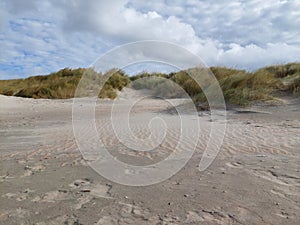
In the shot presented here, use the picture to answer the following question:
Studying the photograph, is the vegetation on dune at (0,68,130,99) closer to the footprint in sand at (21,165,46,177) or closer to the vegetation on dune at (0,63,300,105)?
the vegetation on dune at (0,63,300,105)

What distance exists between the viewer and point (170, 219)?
2295 mm

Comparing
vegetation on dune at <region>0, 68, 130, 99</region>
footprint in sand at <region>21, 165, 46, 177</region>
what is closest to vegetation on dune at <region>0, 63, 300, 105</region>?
vegetation on dune at <region>0, 68, 130, 99</region>

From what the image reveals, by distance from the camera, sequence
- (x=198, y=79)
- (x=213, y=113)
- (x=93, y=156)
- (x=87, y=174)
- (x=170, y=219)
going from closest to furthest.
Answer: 1. (x=170, y=219)
2. (x=87, y=174)
3. (x=93, y=156)
4. (x=213, y=113)
5. (x=198, y=79)

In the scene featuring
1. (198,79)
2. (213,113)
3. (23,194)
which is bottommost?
(23,194)

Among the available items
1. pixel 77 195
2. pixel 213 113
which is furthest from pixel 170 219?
pixel 213 113

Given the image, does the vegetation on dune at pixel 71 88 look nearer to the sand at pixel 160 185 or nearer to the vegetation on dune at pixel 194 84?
the vegetation on dune at pixel 194 84

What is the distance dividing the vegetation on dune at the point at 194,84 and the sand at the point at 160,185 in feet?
10.7

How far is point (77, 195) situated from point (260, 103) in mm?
6751

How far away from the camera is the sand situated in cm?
237

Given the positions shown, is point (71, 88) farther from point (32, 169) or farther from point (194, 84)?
point (32, 169)

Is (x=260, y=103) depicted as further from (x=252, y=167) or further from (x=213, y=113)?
(x=252, y=167)

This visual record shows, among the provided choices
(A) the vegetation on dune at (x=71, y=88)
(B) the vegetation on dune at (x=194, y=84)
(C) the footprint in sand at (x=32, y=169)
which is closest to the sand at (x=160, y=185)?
(C) the footprint in sand at (x=32, y=169)

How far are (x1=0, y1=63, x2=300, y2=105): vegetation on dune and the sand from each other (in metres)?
3.26

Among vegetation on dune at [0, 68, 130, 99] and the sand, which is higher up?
vegetation on dune at [0, 68, 130, 99]
